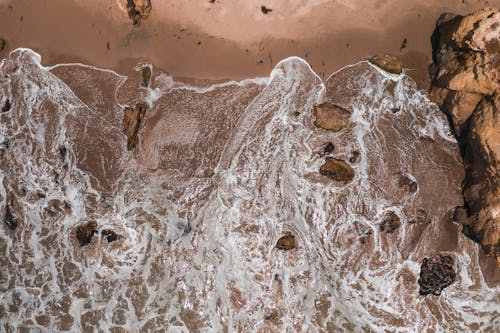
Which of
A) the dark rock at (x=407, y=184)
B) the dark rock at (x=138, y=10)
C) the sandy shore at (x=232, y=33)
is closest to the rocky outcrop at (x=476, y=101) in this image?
the sandy shore at (x=232, y=33)

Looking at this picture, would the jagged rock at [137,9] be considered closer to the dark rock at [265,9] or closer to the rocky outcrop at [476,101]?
the dark rock at [265,9]

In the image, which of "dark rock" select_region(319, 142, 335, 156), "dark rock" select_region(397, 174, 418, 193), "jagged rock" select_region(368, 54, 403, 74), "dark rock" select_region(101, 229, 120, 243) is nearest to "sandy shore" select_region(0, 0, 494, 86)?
"jagged rock" select_region(368, 54, 403, 74)

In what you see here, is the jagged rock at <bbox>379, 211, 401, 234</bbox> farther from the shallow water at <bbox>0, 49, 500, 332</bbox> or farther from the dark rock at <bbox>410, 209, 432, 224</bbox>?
the dark rock at <bbox>410, 209, 432, 224</bbox>

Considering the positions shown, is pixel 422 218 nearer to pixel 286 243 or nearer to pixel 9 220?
pixel 286 243

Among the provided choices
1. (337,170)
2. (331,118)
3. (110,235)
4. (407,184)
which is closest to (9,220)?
(110,235)

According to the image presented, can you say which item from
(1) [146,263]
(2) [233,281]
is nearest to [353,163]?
(2) [233,281]
